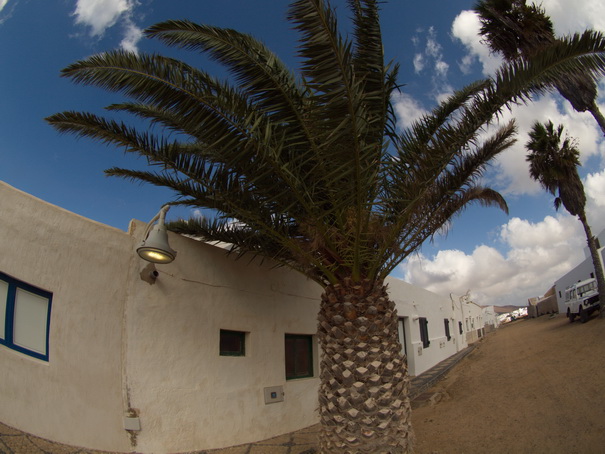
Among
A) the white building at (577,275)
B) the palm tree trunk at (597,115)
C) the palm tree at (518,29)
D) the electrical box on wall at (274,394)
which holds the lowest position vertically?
the electrical box on wall at (274,394)

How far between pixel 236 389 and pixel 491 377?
8710 millimetres

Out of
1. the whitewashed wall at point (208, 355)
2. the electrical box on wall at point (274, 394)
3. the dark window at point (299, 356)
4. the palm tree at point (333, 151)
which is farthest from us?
the dark window at point (299, 356)

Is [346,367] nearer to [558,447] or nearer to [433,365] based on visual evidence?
[558,447]


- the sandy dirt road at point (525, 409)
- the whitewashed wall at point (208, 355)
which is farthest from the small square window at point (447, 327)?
the whitewashed wall at point (208, 355)

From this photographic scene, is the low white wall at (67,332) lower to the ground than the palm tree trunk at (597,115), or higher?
lower

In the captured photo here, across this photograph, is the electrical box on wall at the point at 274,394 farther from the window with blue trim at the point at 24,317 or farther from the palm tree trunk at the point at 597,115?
Answer: the palm tree trunk at the point at 597,115

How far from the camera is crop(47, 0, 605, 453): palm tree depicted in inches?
149

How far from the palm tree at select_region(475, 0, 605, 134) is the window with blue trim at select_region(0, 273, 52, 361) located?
1312 centimetres

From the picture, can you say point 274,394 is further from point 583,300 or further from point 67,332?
point 583,300

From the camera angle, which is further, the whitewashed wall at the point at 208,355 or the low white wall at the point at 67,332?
the whitewashed wall at the point at 208,355

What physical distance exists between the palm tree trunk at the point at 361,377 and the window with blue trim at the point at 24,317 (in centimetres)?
352

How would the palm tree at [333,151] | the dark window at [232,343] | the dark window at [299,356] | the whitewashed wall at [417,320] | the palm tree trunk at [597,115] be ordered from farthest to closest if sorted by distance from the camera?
the whitewashed wall at [417,320], the palm tree trunk at [597,115], the dark window at [299,356], the dark window at [232,343], the palm tree at [333,151]

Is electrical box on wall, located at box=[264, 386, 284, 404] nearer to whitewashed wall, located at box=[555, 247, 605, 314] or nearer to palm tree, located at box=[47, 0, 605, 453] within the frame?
palm tree, located at box=[47, 0, 605, 453]

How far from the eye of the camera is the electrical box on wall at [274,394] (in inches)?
251
